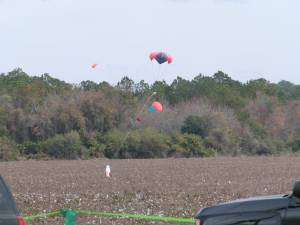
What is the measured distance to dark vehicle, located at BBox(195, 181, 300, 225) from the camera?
8.01 meters

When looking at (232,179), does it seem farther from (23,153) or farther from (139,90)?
(139,90)

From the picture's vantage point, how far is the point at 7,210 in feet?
28.2

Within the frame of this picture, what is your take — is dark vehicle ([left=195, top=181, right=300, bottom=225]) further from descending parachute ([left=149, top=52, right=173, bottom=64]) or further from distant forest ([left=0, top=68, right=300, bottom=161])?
distant forest ([left=0, top=68, right=300, bottom=161])

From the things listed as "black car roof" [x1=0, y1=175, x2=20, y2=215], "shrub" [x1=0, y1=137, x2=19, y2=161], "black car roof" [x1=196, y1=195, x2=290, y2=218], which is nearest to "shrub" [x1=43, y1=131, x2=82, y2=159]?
"shrub" [x1=0, y1=137, x2=19, y2=161]

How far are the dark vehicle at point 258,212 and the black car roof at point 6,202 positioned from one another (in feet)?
6.11

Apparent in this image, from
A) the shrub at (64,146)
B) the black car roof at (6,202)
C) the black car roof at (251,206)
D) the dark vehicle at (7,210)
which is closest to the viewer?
the black car roof at (251,206)

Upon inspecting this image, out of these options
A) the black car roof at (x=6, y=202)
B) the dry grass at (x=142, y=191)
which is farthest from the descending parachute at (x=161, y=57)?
the black car roof at (x=6, y=202)

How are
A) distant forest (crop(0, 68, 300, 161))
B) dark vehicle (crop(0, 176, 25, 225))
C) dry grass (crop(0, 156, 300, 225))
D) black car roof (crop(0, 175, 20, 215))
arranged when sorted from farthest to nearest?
distant forest (crop(0, 68, 300, 161)) → dry grass (crop(0, 156, 300, 225)) → black car roof (crop(0, 175, 20, 215)) → dark vehicle (crop(0, 176, 25, 225))

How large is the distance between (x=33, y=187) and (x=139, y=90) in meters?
65.5

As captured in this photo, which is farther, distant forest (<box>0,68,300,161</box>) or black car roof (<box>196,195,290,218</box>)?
distant forest (<box>0,68,300,161</box>)

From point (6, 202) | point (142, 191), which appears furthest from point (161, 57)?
point (6, 202)

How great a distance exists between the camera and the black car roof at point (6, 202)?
8594 millimetres

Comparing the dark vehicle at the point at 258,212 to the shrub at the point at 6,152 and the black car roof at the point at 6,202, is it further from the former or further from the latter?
the shrub at the point at 6,152

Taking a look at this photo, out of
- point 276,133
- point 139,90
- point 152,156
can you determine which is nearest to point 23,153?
point 152,156
